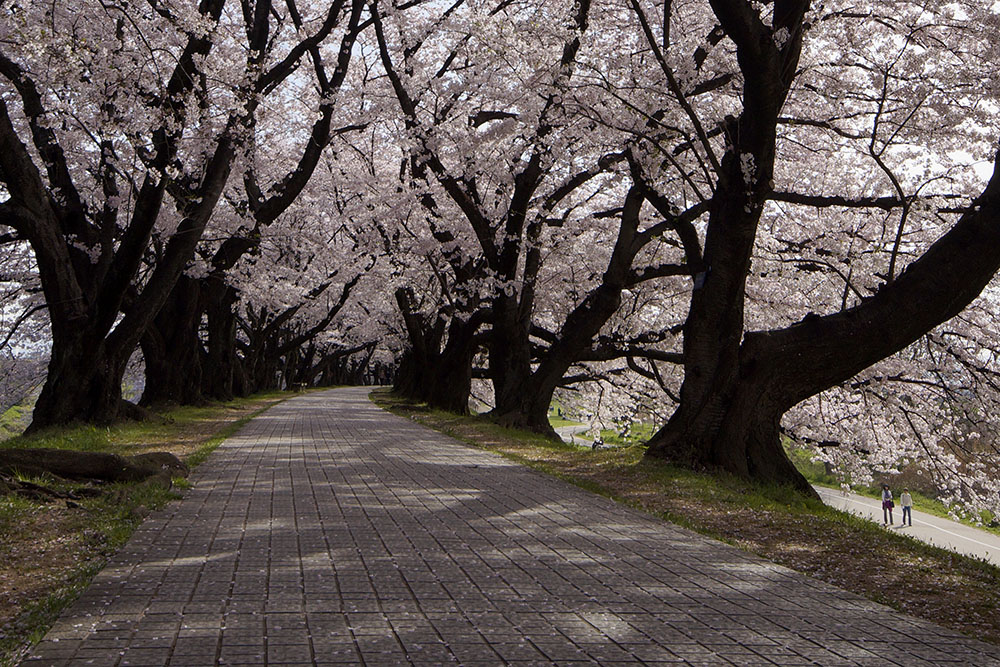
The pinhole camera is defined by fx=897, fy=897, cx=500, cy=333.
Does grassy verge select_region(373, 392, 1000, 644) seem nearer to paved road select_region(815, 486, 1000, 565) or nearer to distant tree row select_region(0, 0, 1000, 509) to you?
distant tree row select_region(0, 0, 1000, 509)

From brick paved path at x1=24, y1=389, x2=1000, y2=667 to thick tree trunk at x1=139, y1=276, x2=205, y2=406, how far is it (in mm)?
15092

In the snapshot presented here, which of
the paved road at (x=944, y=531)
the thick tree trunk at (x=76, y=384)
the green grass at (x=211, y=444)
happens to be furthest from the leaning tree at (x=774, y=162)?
the paved road at (x=944, y=531)

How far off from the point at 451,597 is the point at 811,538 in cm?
359

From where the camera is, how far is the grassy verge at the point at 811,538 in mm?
5422

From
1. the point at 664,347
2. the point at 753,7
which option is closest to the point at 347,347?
the point at 664,347

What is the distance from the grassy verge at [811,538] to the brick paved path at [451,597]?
329mm

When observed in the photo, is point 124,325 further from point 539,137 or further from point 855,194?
point 855,194

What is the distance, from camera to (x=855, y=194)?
55.5 ft

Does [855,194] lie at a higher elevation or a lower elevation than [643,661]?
higher

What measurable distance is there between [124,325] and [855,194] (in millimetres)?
13351

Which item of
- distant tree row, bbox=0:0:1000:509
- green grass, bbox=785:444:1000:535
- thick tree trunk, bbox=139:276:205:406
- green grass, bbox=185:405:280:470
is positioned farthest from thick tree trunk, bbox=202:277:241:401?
green grass, bbox=785:444:1000:535

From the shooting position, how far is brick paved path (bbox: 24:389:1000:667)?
400 centimetres

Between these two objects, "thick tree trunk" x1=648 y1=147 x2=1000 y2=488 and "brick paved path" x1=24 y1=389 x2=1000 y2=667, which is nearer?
"brick paved path" x1=24 y1=389 x2=1000 y2=667

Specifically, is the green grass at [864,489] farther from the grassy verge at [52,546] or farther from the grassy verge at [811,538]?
the grassy verge at [52,546]
